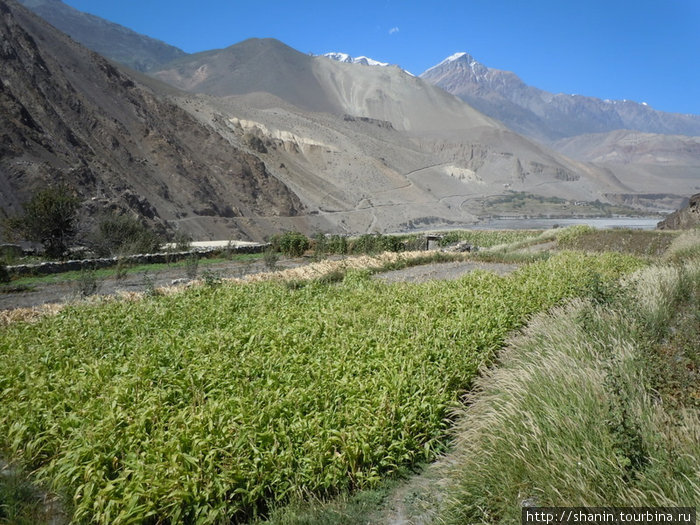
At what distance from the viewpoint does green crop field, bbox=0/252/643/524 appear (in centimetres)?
329

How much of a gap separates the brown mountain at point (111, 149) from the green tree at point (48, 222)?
24.1ft

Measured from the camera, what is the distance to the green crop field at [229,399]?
3.29 metres

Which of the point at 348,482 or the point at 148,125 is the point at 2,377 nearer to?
the point at 348,482

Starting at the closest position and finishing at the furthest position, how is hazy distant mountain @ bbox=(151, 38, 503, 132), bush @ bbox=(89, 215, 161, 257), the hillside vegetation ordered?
the hillside vegetation < bush @ bbox=(89, 215, 161, 257) < hazy distant mountain @ bbox=(151, 38, 503, 132)

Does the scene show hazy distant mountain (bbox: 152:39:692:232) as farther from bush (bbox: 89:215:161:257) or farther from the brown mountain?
bush (bbox: 89:215:161:257)

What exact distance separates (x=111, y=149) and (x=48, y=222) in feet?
78.3

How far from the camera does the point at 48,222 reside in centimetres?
2161

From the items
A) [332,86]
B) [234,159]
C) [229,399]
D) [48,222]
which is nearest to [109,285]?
[48,222]

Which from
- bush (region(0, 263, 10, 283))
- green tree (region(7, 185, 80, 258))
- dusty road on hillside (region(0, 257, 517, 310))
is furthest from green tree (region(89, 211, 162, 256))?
bush (region(0, 263, 10, 283))

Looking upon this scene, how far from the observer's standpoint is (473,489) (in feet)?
11.3

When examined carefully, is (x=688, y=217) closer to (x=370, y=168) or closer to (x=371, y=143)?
(x=370, y=168)

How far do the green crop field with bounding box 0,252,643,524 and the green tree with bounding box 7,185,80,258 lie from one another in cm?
1716

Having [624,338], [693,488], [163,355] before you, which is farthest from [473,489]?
[163,355]

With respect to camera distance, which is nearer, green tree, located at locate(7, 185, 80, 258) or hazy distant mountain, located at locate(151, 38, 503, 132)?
green tree, located at locate(7, 185, 80, 258)
